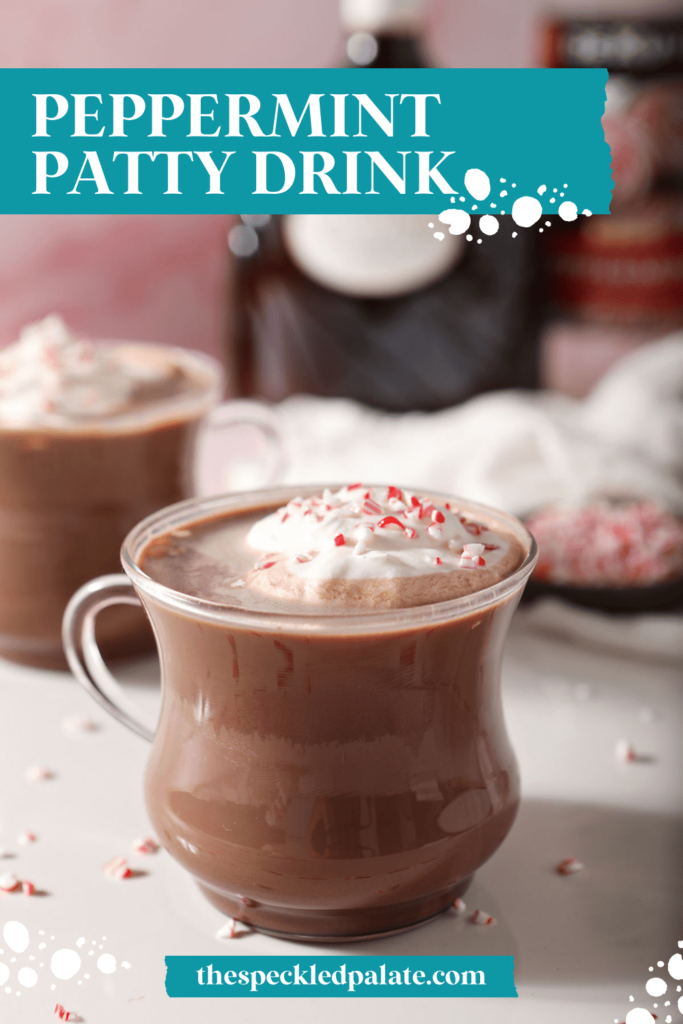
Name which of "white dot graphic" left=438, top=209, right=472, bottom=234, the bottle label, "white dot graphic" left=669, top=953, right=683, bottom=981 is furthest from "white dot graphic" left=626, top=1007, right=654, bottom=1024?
the bottle label

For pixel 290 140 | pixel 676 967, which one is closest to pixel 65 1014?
pixel 676 967

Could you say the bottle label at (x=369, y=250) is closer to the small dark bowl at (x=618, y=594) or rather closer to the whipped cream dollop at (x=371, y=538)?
the small dark bowl at (x=618, y=594)

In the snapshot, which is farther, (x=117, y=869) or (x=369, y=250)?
(x=369, y=250)

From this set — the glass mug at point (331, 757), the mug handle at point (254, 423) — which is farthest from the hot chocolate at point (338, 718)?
the mug handle at point (254, 423)

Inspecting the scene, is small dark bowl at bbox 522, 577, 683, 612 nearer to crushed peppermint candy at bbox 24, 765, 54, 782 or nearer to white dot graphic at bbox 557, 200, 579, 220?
white dot graphic at bbox 557, 200, 579, 220

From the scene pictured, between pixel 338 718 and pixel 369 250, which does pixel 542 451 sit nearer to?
→ pixel 369 250
